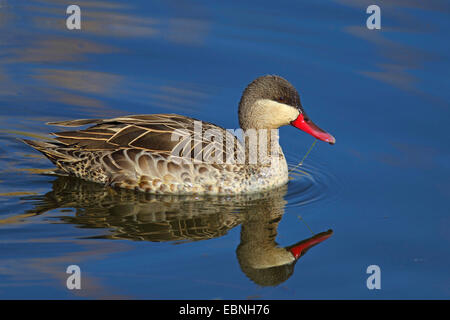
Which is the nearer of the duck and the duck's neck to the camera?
the duck

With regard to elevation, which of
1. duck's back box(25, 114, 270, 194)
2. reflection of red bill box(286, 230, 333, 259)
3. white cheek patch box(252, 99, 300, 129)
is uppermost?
white cheek patch box(252, 99, 300, 129)

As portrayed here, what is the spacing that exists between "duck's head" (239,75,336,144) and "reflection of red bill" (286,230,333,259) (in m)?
1.45

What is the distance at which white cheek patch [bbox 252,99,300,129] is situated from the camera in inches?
387

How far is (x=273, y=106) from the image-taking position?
986cm

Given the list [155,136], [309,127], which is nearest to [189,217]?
[155,136]

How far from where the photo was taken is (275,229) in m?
8.95

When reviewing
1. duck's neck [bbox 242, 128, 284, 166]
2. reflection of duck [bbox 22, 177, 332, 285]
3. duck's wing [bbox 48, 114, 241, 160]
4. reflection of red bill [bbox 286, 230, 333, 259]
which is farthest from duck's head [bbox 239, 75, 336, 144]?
reflection of red bill [bbox 286, 230, 333, 259]

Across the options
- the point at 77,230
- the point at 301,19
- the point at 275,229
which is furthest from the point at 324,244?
the point at 301,19

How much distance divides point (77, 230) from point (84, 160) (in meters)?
1.60

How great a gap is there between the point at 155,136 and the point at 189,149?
0.44 m

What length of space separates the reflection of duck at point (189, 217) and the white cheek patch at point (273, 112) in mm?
833

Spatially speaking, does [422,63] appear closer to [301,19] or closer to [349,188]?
[301,19]

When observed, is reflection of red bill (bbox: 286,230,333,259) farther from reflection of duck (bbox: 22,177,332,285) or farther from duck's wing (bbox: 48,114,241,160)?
duck's wing (bbox: 48,114,241,160)

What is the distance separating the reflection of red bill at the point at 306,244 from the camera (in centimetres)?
847
